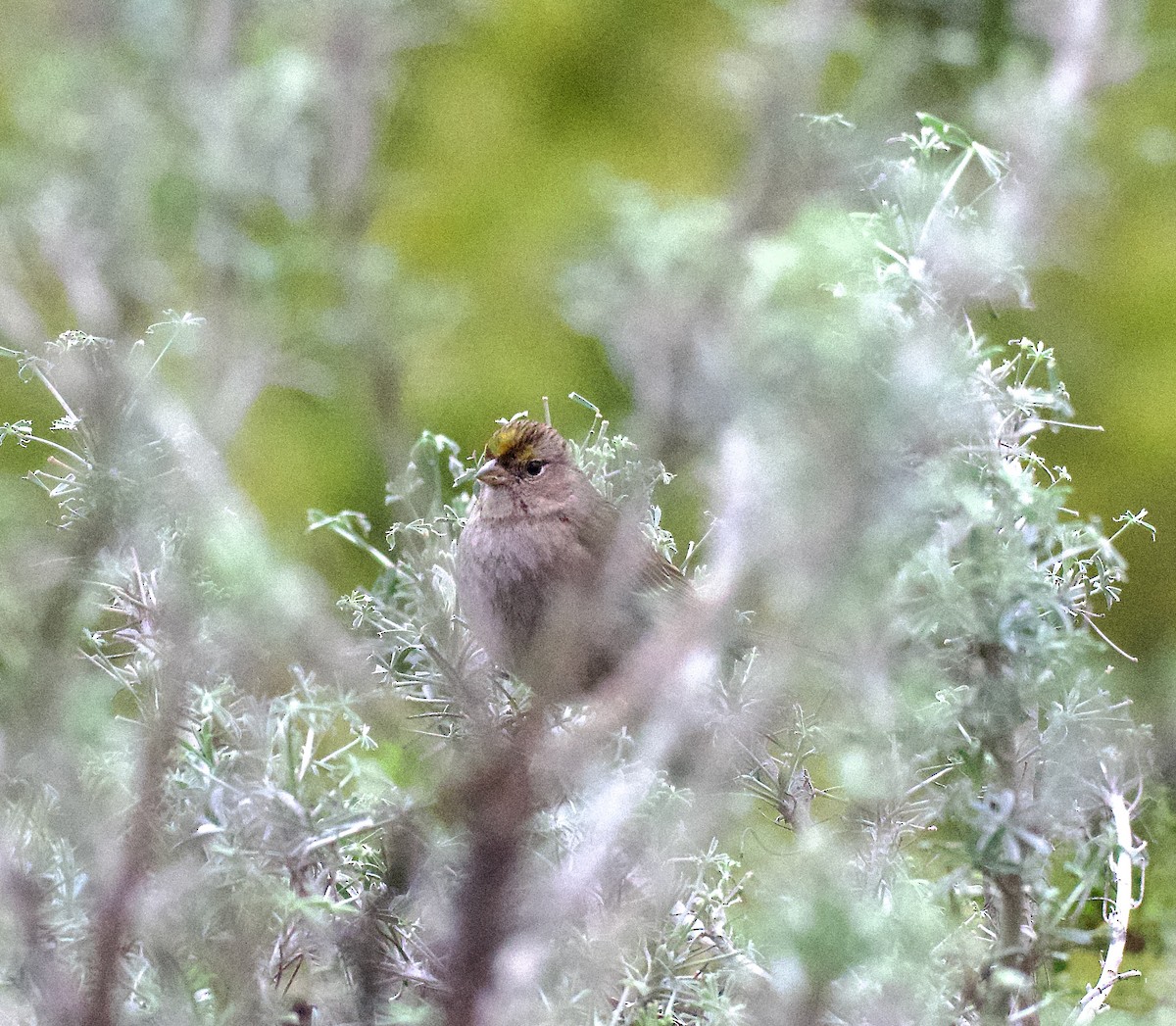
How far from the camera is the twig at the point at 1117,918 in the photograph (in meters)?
1.31

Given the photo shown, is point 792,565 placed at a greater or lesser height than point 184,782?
greater

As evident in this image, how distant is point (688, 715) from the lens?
1433mm

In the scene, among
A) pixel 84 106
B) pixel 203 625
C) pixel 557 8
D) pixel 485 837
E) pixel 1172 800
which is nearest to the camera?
pixel 485 837

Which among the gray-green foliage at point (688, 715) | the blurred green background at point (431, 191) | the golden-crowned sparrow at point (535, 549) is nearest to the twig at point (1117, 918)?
the gray-green foliage at point (688, 715)

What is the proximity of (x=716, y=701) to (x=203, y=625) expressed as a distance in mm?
600

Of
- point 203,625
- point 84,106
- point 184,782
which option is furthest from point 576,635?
point 84,106

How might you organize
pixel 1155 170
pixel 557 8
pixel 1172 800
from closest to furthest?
pixel 1172 800 < pixel 1155 170 < pixel 557 8

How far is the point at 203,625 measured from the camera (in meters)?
1.27

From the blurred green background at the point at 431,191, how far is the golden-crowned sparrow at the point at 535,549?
20 centimetres

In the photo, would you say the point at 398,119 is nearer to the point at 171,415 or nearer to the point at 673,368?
the point at 171,415

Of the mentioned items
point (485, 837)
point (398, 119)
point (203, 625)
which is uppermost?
point (485, 837)

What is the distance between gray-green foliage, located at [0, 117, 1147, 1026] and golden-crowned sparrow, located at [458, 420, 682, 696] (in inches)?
18.0

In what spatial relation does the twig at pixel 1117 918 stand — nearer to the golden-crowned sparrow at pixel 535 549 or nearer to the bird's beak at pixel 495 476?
the golden-crowned sparrow at pixel 535 549

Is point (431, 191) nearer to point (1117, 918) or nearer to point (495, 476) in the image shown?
point (495, 476)
